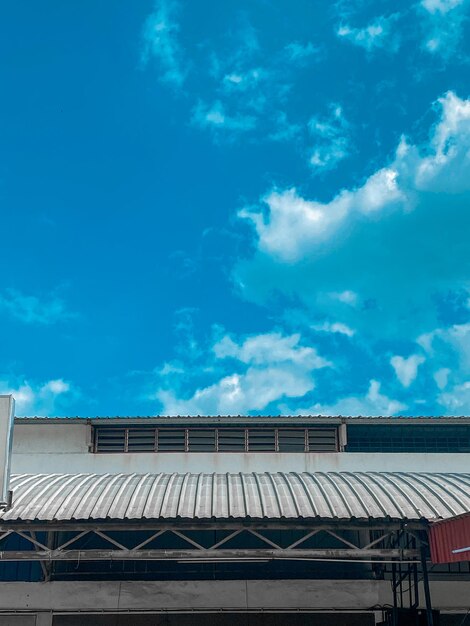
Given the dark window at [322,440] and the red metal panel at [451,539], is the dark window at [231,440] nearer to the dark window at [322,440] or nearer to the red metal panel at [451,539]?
the dark window at [322,440]

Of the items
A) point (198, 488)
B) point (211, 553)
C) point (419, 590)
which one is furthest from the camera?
point (419, 590)

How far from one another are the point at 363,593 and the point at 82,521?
9402 mm

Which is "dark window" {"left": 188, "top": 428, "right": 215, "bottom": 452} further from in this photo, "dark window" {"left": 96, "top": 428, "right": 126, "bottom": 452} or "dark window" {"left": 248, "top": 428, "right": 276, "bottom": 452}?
"dark window" {"left": 96, "top": 428, "right": 126, "bottom": 452}

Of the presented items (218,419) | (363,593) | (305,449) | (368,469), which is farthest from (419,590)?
(218,419)

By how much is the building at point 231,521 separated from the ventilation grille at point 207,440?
0.14 ft

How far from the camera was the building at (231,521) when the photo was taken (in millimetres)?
16906

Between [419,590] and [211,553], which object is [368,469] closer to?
[419,590]

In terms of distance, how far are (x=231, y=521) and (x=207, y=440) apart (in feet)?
31.9

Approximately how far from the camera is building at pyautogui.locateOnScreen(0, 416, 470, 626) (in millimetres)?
16906

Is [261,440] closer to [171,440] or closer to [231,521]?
[171,440]

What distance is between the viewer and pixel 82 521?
16.8 meters

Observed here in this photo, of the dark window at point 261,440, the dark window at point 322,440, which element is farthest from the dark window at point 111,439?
the dark window at point 322,440

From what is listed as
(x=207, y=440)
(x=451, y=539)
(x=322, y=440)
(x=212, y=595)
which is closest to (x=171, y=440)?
(x=207, y=440)

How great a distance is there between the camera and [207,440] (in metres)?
26.4
